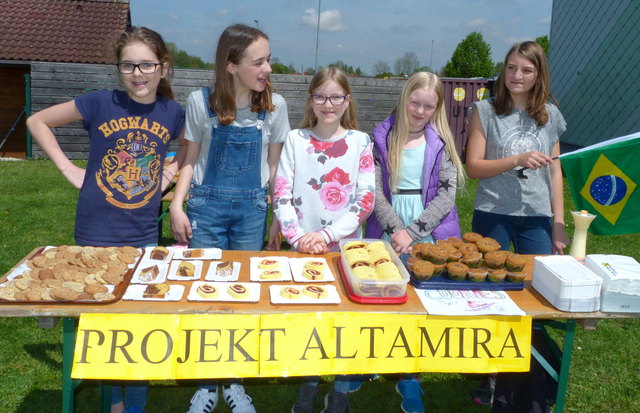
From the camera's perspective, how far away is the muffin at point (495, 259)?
240 centimetres

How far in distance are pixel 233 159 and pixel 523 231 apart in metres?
1.78

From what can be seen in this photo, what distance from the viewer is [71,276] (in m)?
2.20

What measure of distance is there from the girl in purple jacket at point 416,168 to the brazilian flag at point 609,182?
654 mm

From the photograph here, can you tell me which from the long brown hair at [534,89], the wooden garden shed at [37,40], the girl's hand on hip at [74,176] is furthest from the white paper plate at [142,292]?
the wooden garden shed at [37,40]

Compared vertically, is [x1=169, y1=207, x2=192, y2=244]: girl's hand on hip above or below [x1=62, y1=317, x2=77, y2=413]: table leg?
above

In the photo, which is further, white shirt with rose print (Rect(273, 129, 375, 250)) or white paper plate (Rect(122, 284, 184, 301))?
white shirt with rose print (Rect(273, 129, 375, 250))

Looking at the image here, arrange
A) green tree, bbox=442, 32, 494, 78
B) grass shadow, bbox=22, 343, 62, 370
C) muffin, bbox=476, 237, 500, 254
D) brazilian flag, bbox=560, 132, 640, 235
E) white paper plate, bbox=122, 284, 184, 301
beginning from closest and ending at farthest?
white paper plate, bbox=122, 284, 184, 301 < muffin, bbox=476, 237, 500, 254 < brazilian flag, bbox=560, 132, 640, 235 < grass shadow, bbox=22, 343, 62, 370 < green tree, bbox=442, 32, 494, 78

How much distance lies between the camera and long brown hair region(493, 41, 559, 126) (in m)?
2.99

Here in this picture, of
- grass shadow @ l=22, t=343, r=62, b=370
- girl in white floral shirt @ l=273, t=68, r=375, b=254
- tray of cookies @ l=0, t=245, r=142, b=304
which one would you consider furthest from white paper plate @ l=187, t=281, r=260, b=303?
grass shadow @ l=22, t=343, r=62, b=370

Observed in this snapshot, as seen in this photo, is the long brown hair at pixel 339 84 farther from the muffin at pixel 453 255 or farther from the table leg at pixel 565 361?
the table leg at pixel 565 361

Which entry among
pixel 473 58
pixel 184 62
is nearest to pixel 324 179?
pixel 184 62

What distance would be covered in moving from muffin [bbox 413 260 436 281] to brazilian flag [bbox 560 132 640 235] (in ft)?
3.59

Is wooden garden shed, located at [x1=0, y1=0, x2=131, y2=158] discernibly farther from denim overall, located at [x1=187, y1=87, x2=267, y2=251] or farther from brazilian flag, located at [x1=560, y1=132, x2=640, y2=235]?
brazilian flag, located at [x1=560, y1=132, x2=640, y2=235]

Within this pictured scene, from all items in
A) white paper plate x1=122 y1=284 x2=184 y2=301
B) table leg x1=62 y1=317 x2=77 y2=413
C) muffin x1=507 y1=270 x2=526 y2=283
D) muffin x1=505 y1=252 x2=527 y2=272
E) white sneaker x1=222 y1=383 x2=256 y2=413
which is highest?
muffin x1=505 y1=252 x2=527 y2=272
